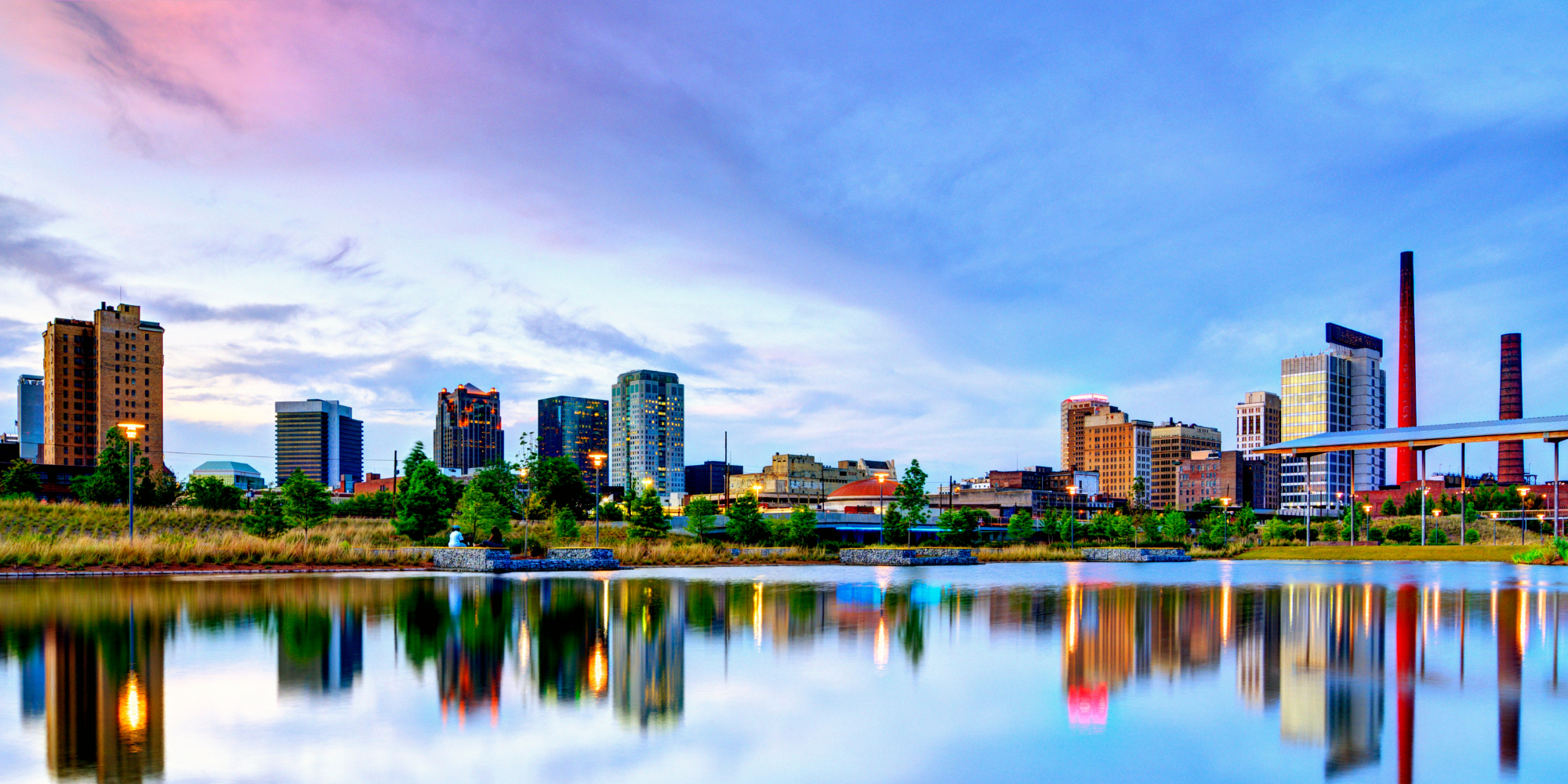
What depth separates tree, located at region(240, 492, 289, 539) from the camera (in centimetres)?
3975

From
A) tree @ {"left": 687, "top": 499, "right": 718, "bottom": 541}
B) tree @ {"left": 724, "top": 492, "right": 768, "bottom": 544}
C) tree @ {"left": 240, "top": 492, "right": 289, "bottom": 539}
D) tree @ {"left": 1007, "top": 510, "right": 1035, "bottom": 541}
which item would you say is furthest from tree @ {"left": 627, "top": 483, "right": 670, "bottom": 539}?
tree @ {"left": 1007, "top": 510, "right": 1035, "bottom": 541}

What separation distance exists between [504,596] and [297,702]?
12.2 m

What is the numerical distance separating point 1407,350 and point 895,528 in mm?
133450

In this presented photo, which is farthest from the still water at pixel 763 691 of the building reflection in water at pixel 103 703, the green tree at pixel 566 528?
the green tree at pixel 566 528

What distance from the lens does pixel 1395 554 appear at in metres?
59.0

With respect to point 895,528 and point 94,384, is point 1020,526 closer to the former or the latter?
point 895,528

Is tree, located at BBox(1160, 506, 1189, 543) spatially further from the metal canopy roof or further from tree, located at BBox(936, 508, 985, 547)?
tree, located at BBox(936, 508, 985, 547)

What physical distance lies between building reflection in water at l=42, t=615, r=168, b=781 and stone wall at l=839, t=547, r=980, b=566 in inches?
1249

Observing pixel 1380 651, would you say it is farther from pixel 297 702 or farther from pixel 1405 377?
pixel 1405 377

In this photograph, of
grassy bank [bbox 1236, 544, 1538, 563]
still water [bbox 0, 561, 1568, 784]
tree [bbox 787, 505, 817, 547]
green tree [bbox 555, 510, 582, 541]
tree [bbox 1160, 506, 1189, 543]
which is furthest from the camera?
tree [bbox 1160, 506, 1189, 543]

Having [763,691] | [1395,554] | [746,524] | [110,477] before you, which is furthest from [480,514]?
[1395,554]

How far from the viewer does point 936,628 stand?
16641 mm

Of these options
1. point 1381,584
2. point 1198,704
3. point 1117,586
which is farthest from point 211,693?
point 1381,584

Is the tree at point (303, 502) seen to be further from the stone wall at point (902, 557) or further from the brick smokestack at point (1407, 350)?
the brick smokestack at point (1407, 350)
